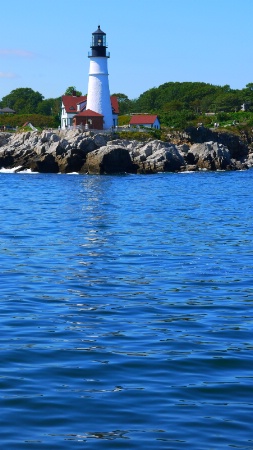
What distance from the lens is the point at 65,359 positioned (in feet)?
34.9

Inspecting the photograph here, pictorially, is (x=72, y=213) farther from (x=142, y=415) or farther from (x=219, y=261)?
(x=142, y=415)

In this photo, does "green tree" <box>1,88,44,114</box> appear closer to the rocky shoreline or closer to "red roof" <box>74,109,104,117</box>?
"red roof" <box>74,109,104,117</box>

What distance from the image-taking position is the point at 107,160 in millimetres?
68688

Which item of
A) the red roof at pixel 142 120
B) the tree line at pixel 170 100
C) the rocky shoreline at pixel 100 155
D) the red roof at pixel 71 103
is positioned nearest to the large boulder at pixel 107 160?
the rocky shoreline at pixel 100 155

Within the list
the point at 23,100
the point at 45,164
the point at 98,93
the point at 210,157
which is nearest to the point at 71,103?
the point at 98,93

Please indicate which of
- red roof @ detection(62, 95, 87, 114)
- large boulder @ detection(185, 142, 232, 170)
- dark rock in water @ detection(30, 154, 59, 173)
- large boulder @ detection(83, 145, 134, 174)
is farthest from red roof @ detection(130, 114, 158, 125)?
large boulder @ detection(83, 145, 134, 174)

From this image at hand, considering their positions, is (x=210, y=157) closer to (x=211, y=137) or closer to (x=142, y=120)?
(x=211, y=137)

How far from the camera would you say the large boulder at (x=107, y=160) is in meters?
68.3

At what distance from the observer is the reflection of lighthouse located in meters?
88.9

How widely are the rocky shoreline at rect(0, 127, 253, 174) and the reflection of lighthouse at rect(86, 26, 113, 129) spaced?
7.91 meters

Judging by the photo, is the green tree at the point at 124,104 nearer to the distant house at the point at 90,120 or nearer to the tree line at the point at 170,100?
the tree line at the point at 170,100

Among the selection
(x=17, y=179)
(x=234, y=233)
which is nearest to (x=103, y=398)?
(x=234, y=233)

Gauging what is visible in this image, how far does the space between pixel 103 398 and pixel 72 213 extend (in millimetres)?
25561

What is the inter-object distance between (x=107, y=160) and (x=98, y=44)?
80.3ft
